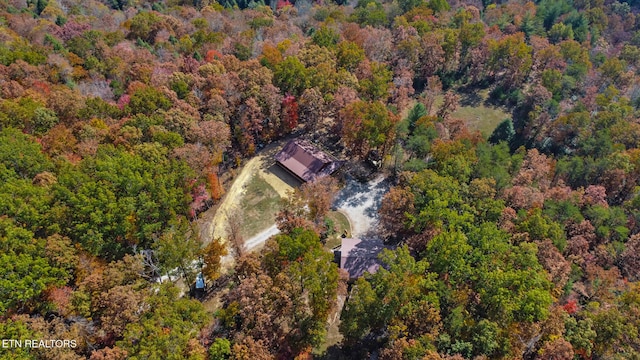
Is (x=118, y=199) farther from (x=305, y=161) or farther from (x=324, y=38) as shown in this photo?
(x=324, y=38)

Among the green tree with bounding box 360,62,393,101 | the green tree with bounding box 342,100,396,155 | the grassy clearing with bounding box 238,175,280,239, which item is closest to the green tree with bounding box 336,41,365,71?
the green tree with bounding box 360,62,393,101

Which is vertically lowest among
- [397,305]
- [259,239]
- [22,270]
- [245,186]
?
[259,239]

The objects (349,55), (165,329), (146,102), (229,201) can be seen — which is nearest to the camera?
(165,329)

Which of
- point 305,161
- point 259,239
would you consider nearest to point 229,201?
point 259,239

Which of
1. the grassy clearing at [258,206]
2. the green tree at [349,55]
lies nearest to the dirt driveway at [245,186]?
the grassy clearing at [258,206]

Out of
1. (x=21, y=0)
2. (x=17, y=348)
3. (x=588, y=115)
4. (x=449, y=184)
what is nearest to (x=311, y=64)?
(x=449, y=184)

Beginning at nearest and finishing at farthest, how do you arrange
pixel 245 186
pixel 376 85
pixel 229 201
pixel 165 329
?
pixel 165 329 < pixel 229 201 < pixel 245 186 < pixel 376 85

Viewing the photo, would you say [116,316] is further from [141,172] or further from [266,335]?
[141,172]
